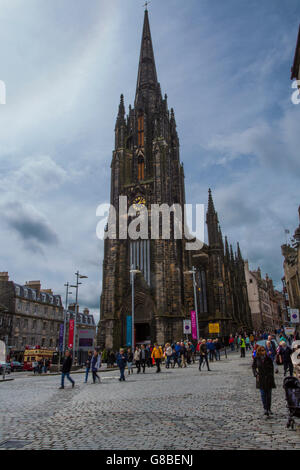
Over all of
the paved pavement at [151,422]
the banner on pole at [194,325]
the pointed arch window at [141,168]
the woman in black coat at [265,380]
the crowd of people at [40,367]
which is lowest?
the crowd of people at [40,367]

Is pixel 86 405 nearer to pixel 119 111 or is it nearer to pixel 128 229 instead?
pixel 128 229

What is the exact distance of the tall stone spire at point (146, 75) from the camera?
176ft

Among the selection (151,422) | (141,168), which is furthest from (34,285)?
(151,422)

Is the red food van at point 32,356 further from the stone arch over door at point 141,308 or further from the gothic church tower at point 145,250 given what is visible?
the stone arch over door at point 141,308

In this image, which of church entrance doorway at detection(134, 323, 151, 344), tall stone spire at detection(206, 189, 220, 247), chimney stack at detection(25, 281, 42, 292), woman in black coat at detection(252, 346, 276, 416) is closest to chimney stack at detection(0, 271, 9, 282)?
chimney stack at detection(25, 281, 42, 292)

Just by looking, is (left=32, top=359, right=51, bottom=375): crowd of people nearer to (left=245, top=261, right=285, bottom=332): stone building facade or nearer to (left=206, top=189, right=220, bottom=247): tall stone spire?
(left=206, top=189, right=220, bottom=247): tall stone spire

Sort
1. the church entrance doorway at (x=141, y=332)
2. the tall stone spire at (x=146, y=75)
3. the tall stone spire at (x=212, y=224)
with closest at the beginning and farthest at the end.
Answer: the church entrance doorway at (x=141, y=332), the tall stone spire at (x=212, y=224), the tall stone spire at (x=146, y=75)

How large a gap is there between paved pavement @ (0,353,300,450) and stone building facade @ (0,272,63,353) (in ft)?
129

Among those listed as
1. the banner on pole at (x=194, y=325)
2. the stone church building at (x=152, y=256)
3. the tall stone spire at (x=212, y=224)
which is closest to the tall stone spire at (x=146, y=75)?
the stone church building at (x=152, y=256)

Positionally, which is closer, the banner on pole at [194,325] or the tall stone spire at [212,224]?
the banner on pole at [194,325]

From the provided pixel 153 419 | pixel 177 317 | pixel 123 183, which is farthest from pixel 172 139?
pixel 153 419

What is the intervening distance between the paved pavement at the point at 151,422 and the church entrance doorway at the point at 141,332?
1174 inches

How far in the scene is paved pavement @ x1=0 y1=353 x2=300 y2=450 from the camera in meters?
4.90
